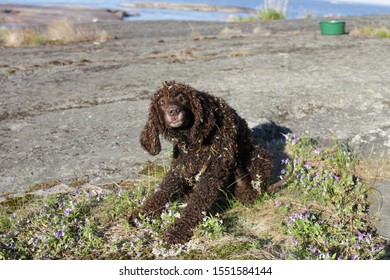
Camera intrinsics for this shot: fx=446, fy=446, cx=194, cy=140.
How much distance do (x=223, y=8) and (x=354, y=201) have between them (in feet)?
209

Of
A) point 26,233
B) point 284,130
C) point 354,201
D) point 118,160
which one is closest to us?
point 26,233

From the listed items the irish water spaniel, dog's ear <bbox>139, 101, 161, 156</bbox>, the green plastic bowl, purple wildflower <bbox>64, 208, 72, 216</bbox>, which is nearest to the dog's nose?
the irish water spaniel

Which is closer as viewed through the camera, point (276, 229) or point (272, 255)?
point (272, 255)

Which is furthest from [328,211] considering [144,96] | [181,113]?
[144,96]

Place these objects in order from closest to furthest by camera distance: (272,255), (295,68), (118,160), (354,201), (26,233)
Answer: (272,255), (26,233), (354,201), (118,160), (295,68)

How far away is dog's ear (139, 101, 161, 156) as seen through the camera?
3785 mm

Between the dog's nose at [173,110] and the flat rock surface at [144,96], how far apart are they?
1.60 metres

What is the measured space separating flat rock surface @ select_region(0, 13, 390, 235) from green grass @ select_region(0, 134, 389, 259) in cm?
44

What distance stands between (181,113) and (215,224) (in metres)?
0.94

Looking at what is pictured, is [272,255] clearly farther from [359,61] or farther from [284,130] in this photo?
[359,61]

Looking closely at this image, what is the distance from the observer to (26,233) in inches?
147

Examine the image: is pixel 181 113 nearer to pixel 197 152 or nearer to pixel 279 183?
pixel 197 152

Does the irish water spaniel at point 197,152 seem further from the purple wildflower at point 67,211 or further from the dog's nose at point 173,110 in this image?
the purple wildflower at point 67,211

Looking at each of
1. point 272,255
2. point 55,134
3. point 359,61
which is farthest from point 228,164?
point 359,61
